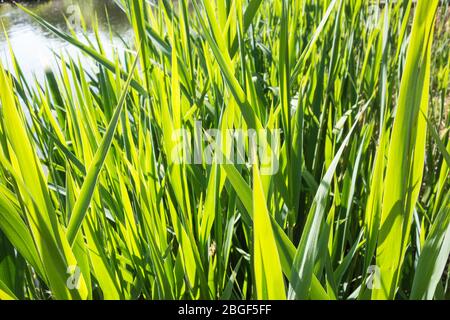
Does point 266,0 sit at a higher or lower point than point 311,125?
higher

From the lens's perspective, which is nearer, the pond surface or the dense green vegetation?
the dense green vegetation

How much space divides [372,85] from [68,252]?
56cm

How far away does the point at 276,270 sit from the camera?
232mm

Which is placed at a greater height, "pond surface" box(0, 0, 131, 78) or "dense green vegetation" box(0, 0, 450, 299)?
"pond surface" box(0, 0, 131, 78)

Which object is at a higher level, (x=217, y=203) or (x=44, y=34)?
(x=44, y=34)

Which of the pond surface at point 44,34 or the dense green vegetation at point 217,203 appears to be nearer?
the dense green vegetation at point 217,203

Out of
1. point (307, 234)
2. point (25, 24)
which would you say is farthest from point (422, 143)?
point (25, 24)

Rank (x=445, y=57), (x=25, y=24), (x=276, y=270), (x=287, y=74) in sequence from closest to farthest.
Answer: (x=276, y=270)
(x=287, y=74)
(x=445, y=57)
(x=25, y=24)

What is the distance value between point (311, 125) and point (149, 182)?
301 millimetres

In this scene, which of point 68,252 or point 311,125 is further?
point 311,125

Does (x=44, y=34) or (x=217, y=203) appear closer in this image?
(x=217, y=203)

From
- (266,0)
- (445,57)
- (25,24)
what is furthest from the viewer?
(25,24)

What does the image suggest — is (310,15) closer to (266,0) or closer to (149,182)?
(266,0)
